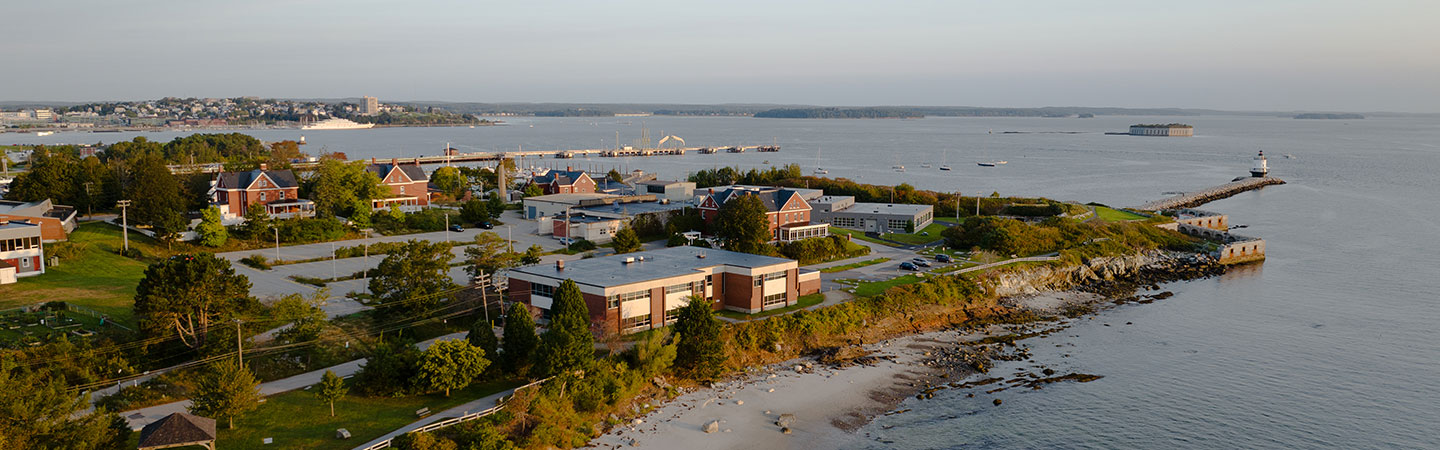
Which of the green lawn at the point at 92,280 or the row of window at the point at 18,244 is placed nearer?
the green lawn at the point at 92,280

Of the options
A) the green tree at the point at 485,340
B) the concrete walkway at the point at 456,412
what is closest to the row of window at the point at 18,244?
the green tree at the point at 485,340

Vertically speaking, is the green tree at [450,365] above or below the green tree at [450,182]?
below

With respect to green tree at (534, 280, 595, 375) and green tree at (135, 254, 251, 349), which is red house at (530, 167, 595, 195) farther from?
green tree at (534, 280, 595, 375)

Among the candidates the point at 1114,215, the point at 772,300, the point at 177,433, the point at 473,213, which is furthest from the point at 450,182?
the point at 177,433

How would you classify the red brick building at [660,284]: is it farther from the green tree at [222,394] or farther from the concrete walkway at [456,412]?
the green tree at [222,394]

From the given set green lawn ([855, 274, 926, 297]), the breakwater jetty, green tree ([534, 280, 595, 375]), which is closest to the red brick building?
green lawn ([855, 274, 926, 297])

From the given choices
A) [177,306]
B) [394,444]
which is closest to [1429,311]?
[394,444]
